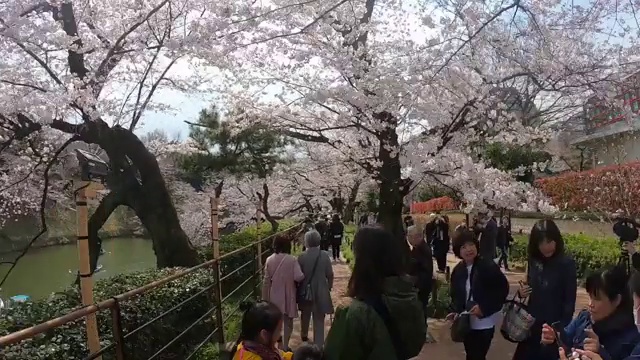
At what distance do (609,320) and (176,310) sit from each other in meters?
4.25

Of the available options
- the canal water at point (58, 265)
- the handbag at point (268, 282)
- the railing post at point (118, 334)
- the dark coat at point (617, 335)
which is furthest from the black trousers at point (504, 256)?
the railing post at point (118, 334)

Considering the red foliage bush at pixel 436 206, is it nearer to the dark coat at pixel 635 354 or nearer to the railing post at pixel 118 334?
the railing post at pixel 118 334

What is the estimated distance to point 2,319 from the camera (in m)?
4.20

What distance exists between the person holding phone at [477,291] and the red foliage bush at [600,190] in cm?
968

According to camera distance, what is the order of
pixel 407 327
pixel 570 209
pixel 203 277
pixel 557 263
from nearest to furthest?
1. pixel 407 327
2. pixel 557 263
3. pixel 203 277
4. pixel 570 209

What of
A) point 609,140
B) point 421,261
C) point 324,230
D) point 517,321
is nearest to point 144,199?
point 421,261

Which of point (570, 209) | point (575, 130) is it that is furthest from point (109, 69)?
point (575, 130)

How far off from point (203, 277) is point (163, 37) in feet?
11.3

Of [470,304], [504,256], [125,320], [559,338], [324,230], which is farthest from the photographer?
[324,230]

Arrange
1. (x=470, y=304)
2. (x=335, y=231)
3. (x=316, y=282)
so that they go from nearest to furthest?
1. (x=470, y=304)
2. (x=316, y=282)
3. (x=335, y=231)

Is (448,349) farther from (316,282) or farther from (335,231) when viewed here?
(335,231)

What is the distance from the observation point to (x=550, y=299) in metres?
3.39

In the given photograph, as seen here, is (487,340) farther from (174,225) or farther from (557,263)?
(174,225)

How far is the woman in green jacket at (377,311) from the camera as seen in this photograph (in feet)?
6.84
